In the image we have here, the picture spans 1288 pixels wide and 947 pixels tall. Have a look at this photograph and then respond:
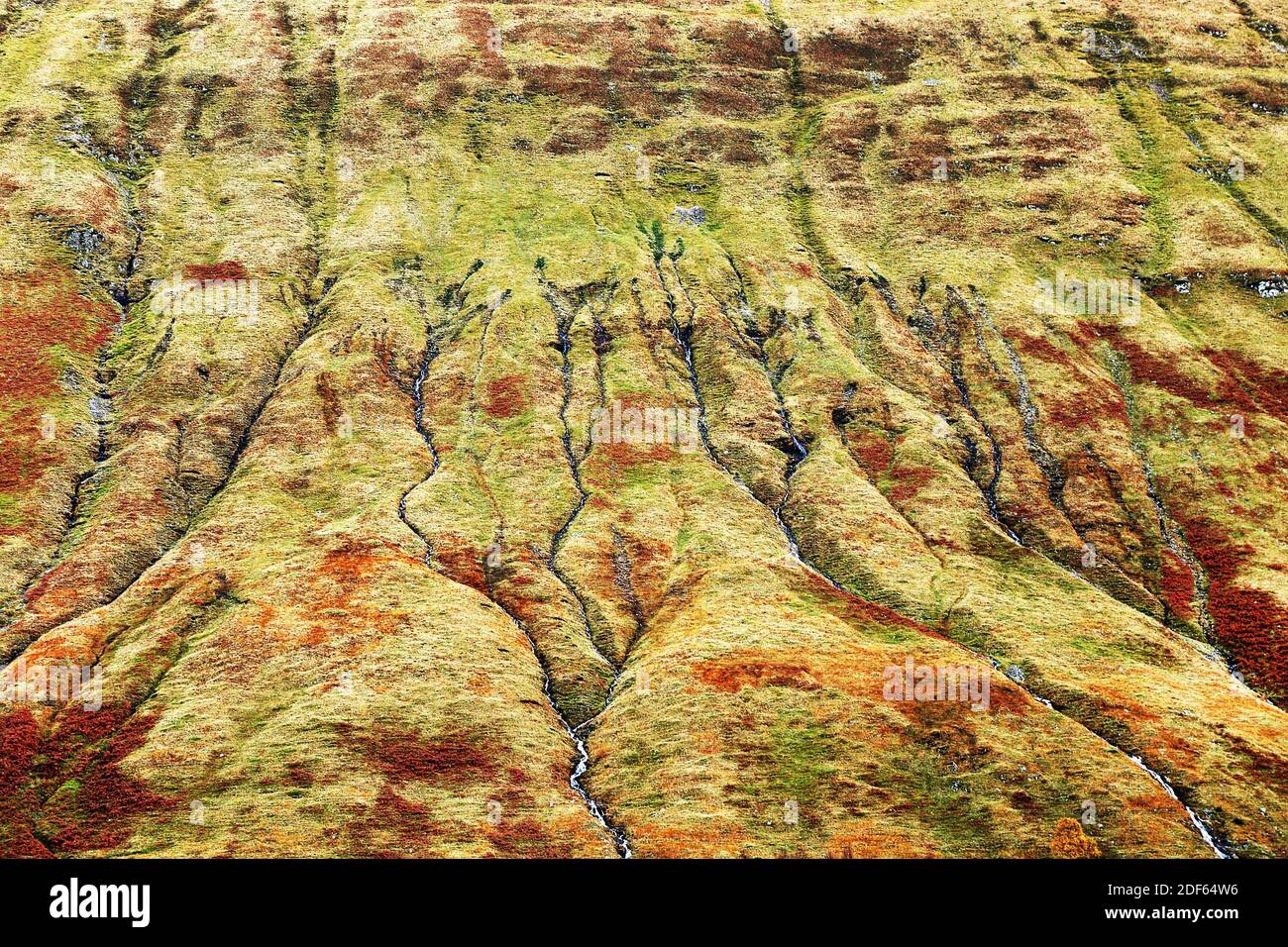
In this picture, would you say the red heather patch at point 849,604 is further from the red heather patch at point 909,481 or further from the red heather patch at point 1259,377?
the red heather patch at point 1259,377

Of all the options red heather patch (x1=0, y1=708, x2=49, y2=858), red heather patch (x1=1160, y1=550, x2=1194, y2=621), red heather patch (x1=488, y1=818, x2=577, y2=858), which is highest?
red heather patch (x1=488, y1=818, x2=577, y2=858)

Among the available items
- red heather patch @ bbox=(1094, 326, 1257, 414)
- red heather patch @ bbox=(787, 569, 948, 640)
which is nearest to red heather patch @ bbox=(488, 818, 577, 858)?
red heather patch @ bbox=(787, 569, 948, 640)

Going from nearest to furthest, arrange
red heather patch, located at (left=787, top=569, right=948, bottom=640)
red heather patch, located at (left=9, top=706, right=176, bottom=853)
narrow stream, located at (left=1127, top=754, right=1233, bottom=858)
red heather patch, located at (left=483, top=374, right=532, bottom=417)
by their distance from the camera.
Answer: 1. narrow stream, located at (left=1127, top=754, right=1233, bottom=858)
2. red heather patch, located at (left=9, top=706, right=176, bottom=853)
3. red heather patch, located at (left=787, top=569, right=948, bottom=640)
4. red heather patch, located at (left=483, top=374, right=532, bottom=417)

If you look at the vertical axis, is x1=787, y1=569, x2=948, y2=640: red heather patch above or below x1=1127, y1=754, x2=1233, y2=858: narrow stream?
below

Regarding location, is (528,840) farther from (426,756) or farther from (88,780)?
(88,780)

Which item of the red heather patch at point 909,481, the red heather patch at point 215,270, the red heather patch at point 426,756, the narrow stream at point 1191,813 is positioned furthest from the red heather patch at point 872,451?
the red heather patch at point 215,270

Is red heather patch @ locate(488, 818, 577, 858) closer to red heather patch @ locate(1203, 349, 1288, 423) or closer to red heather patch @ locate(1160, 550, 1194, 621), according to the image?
red heather patch @ locate(1160, 550, 1194, 621)
